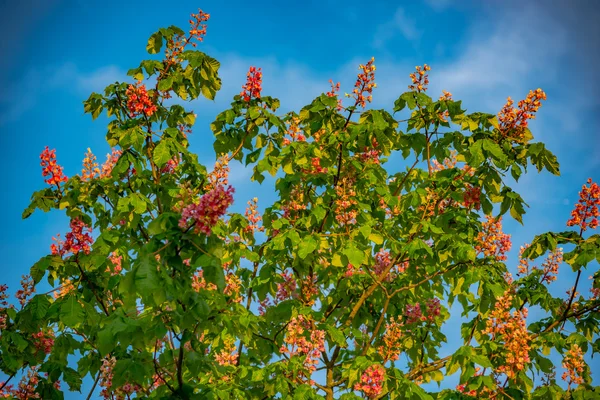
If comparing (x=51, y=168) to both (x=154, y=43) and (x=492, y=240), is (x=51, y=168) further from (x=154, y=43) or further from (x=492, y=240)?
(x=492, y=240)

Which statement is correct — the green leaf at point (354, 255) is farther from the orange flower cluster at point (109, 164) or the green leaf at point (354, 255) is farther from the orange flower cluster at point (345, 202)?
the orange flower cluster at point (109, 164)

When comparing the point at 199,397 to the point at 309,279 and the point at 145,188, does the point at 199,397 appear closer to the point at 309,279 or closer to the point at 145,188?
the point at 309,279

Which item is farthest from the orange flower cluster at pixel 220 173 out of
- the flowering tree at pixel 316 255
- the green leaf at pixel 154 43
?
the green leaf at pixel 154 43

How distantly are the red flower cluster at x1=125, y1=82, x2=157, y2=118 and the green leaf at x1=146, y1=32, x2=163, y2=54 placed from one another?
0.57 metres

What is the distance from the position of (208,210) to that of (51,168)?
2.82 meters

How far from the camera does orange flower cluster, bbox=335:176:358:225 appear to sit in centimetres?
640

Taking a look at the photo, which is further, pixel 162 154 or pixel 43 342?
pixel 43 342

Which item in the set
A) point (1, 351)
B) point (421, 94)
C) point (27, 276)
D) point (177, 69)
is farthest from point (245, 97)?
point (1, 351)

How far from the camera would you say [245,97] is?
7.01m

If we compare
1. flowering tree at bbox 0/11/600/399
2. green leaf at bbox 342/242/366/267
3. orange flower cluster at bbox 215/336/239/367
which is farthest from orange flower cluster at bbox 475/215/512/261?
orange flower cluster at bbox 215/336/239/367

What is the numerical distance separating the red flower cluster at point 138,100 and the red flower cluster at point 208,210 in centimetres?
286

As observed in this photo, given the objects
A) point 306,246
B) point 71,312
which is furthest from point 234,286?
point 71,312

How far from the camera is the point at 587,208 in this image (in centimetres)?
646

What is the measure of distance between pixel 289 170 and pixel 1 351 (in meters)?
3.80
